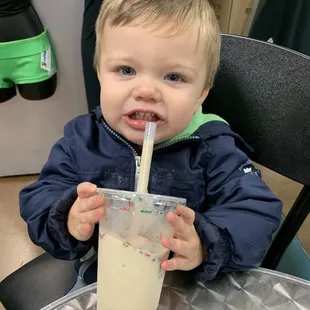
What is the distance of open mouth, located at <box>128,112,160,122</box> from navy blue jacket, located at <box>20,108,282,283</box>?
0.11m

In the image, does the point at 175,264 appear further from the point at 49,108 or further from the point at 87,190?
the point at 49,108

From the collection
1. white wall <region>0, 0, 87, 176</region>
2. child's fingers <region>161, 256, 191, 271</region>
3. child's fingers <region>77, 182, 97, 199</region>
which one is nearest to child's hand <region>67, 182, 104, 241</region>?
child's fingers <region>77, 182, 97, 199</region>

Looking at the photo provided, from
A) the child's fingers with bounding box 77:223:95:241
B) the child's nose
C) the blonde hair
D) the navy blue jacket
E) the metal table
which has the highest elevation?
the blonde hair

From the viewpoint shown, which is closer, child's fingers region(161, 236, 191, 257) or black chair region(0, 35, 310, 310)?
child's fingers region(161, 236, 191, 257)

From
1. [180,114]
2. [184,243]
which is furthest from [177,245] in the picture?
[180,114]

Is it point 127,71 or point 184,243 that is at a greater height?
point 127,71

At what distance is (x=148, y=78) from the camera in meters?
0.68

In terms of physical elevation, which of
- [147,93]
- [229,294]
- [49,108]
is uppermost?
[147,93]

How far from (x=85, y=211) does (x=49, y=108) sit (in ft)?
3.97

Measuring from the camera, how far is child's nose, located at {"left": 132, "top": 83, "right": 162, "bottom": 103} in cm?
66

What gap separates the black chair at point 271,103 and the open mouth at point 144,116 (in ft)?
0.99

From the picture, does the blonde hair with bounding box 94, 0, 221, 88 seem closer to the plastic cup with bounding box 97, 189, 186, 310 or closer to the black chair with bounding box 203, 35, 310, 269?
the black chair with bounding box 203, 35, 310, 269

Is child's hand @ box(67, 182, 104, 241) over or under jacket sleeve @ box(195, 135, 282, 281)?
over

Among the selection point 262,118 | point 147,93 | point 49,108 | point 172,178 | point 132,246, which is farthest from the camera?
point 49,108
